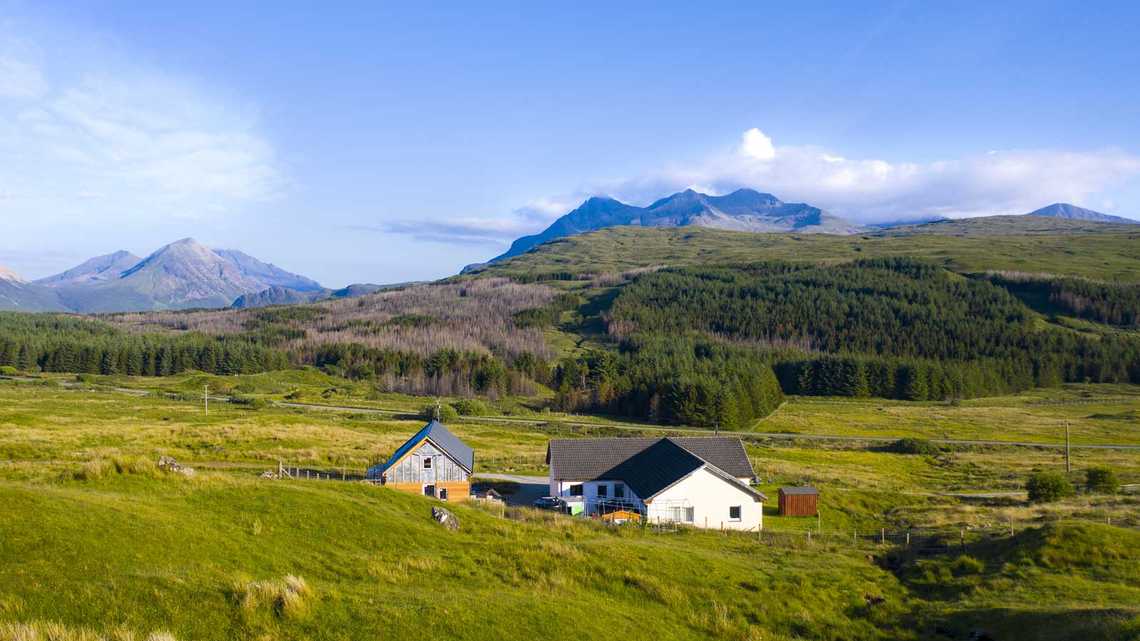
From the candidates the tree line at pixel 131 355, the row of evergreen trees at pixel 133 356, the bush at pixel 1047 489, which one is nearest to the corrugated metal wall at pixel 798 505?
the bush at pixel 1047 489

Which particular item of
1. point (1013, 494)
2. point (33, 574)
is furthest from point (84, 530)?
point (1013, 494)

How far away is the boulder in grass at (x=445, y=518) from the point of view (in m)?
28.0

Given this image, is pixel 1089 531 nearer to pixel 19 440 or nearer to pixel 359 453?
pixel 359 453

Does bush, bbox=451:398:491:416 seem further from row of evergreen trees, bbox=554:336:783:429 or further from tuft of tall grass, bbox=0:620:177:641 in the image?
tuft of tall grass, bbox=0:620:177:641

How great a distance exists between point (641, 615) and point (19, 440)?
2418 inches

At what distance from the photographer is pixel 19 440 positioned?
189ft

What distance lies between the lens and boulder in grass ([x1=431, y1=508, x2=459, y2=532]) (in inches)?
1101

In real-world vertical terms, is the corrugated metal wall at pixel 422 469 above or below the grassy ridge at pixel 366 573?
below

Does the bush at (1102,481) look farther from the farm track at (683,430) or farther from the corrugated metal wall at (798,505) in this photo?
the farm track at (683,430)

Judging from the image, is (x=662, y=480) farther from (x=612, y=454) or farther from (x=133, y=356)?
(x=133, y=356)

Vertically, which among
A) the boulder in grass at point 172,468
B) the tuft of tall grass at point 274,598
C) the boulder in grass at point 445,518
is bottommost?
the boulder in grass at point 445,518

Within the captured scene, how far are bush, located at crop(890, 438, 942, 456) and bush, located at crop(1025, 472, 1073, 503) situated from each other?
35502 millimetres

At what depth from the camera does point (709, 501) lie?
46062mm

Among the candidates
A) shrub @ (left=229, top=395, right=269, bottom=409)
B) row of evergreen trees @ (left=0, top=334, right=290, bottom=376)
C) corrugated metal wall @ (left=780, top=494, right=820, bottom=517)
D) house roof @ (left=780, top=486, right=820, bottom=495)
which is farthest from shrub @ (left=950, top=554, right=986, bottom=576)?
row of evergreen trees @ (left=0, top=334, right=290, bottom=376)
